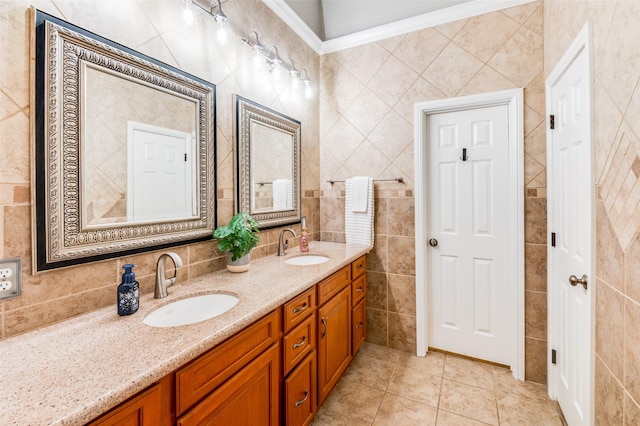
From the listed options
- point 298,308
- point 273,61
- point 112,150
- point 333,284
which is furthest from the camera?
point 273,61

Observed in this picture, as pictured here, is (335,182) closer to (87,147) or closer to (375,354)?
(375,354)

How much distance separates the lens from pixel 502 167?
2182mm

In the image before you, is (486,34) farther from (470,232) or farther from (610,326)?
(610,326)

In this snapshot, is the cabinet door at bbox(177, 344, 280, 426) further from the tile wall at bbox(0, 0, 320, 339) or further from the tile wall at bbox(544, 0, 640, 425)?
the tile wall at bbox(544, 0, 640, 425)

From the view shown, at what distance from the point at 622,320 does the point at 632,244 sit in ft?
0.95

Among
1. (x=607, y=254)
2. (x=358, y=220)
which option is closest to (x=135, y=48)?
(x=358, y=220)

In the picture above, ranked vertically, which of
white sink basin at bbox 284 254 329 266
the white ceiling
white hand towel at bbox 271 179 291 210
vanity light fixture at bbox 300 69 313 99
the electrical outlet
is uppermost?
the white ceiling

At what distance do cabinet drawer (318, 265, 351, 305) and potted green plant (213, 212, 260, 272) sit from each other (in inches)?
17.8

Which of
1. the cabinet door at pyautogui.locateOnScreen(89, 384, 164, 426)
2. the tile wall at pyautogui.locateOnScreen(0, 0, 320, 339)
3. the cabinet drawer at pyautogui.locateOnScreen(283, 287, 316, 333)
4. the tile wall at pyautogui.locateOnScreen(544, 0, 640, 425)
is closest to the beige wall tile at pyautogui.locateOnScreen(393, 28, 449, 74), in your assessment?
the tile wall at pyautogui.locateOnScreen(0, 0, 320, 339)

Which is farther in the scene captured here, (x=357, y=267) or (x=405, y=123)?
(x=405, y=123)

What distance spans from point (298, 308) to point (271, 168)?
111 centimetres

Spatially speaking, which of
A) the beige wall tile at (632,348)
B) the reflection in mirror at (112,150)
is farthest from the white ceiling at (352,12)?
the beige wall tile at (632,348)

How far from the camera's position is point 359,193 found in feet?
8.28

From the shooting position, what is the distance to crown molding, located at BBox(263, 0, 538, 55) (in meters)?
2.14
